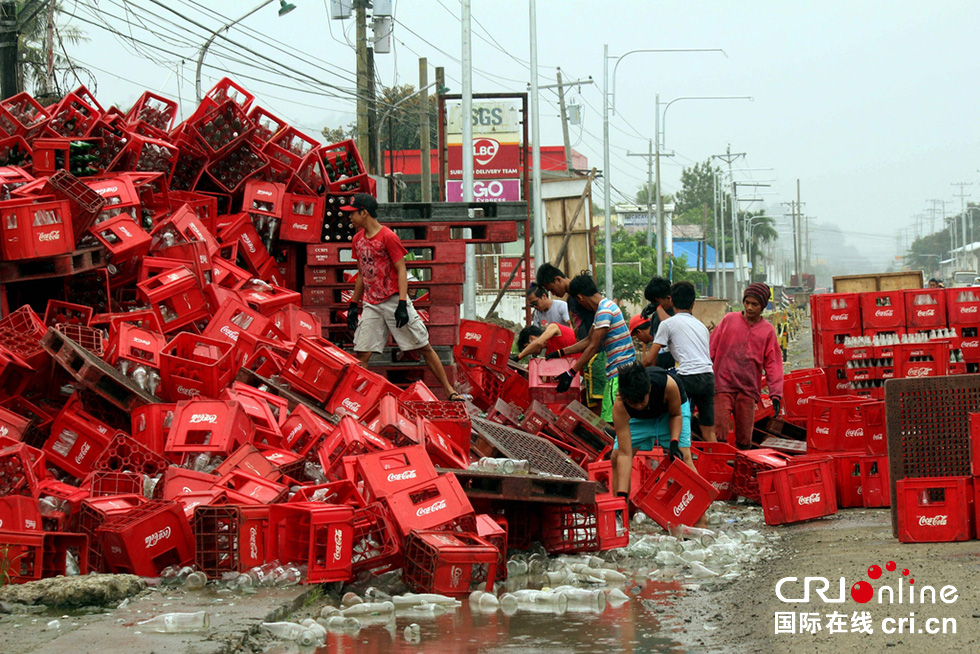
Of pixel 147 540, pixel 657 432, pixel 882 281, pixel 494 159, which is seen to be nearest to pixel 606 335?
pixel 657 432

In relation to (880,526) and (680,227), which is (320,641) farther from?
(680,227)

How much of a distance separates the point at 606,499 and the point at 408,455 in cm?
167

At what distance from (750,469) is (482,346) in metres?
3.79

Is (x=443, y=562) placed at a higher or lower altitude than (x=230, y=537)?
lower

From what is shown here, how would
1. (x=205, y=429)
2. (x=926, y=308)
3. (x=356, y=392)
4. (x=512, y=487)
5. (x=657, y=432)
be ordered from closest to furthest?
(x=512, y=487) < (x=205, y=429) < (x=657, y=432) < (x=356, y=392) < (x=926, y=308)

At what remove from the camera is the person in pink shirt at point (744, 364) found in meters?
10.8

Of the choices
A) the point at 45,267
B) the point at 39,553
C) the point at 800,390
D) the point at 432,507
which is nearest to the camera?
the point at 39,553

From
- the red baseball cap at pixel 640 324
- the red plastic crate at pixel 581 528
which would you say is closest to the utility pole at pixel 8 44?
the red baseball cap at pixel 640 324

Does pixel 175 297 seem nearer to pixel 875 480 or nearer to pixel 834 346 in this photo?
pixel 875 480

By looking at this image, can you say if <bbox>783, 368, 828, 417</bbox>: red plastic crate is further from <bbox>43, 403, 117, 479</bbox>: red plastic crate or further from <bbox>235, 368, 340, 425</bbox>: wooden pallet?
<bbox>43, 403, 117, 479</bbox>: red plastic crate

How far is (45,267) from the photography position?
31.0 ft

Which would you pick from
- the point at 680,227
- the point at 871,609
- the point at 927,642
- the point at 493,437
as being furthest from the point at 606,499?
the point at 680,227

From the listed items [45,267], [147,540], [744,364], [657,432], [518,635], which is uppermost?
[45,267]

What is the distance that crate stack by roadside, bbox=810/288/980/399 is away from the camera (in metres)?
11.6
